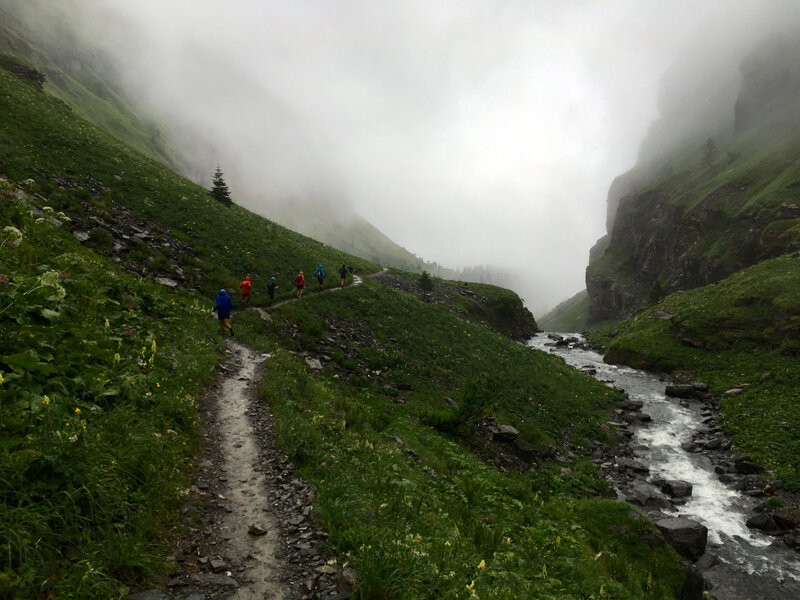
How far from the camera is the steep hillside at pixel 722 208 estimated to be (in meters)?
84.6

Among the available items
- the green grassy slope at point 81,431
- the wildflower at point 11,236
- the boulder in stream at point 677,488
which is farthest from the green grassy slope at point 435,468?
the wildflower at point 11,236

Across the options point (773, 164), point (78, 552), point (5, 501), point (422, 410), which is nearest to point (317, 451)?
point (78, 552)

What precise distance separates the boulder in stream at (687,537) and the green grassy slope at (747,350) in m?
9.86

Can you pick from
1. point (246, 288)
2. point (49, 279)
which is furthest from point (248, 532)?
point (246, 288)

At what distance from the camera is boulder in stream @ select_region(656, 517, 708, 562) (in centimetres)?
1585

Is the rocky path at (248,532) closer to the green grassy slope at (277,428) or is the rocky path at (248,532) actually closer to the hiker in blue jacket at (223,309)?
the green grassy slope at (277,428)

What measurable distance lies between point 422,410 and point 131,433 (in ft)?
53.7

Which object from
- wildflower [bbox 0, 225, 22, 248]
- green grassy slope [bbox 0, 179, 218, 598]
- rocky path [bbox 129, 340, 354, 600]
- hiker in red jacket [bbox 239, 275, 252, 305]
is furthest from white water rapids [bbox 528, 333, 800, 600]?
hiker in red jacket [bbox 239, 275, 252, 305]

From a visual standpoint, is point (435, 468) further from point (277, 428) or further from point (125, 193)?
point (125, 193)

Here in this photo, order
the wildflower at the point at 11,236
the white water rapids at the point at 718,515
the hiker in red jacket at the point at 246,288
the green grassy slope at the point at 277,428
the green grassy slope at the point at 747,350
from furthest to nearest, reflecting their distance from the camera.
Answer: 1. the green grassy slope at the point at 747,350
2. the hiker in red jacket at the point at 246,288
3. the white water rapids at the point at 718,515
4. the wildflower at the point at 11,236
5. the green grassy slope at the point at 277,428

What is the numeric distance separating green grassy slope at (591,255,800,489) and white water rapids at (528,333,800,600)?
334 centimetres

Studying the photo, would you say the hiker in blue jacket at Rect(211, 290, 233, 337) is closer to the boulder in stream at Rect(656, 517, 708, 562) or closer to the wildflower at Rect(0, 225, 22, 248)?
the wildflower at Rect(0, 225, 22, 248)

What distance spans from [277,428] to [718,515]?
2207 cm

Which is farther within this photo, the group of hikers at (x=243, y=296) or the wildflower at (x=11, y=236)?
the group of hikers at (x=243, y=296)
